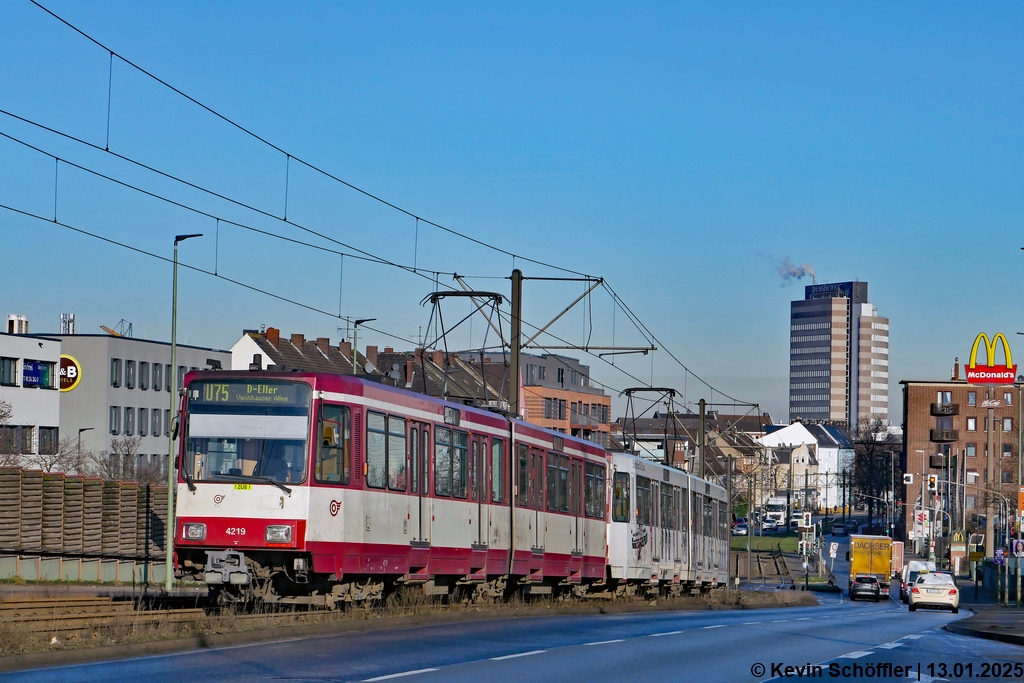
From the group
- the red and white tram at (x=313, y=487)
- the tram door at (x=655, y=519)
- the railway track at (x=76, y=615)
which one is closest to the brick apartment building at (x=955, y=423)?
the tram door at (x=655, y=519)

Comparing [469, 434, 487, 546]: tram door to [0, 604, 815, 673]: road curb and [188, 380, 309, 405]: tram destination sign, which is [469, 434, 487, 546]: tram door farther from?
[188, 380, 309, 405]: tram destination sign

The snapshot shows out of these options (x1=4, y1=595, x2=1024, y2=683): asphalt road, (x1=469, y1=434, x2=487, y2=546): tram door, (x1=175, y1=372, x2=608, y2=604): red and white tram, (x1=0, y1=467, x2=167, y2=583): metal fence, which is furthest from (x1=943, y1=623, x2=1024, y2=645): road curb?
(x1=0, y1=467, x2=167, y2=583): metal fence

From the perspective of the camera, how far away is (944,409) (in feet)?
436

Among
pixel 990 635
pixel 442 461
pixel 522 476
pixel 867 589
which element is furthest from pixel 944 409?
pixel 442 461

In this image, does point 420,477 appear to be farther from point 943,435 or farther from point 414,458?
point 943,435

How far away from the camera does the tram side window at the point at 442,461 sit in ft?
73.9

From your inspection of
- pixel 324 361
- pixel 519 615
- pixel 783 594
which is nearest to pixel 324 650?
pixel 519 615

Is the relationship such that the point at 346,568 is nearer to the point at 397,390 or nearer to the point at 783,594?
the point at 397,390

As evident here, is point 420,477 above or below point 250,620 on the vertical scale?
above

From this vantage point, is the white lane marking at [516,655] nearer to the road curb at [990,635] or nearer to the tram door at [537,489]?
the tram door at [537,489]

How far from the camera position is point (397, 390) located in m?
21.2

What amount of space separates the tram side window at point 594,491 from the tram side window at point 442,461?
8.40 metres

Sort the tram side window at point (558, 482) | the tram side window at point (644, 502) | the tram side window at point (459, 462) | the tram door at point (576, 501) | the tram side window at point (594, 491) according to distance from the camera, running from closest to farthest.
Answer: the tram side window at point (459, 462) < the tram side window at point (558, 482) < the tram door at point (576, 501) < the tram side window at point (594, 491) < the tram side window at point (644, 502)

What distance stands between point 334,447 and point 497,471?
623 cm
